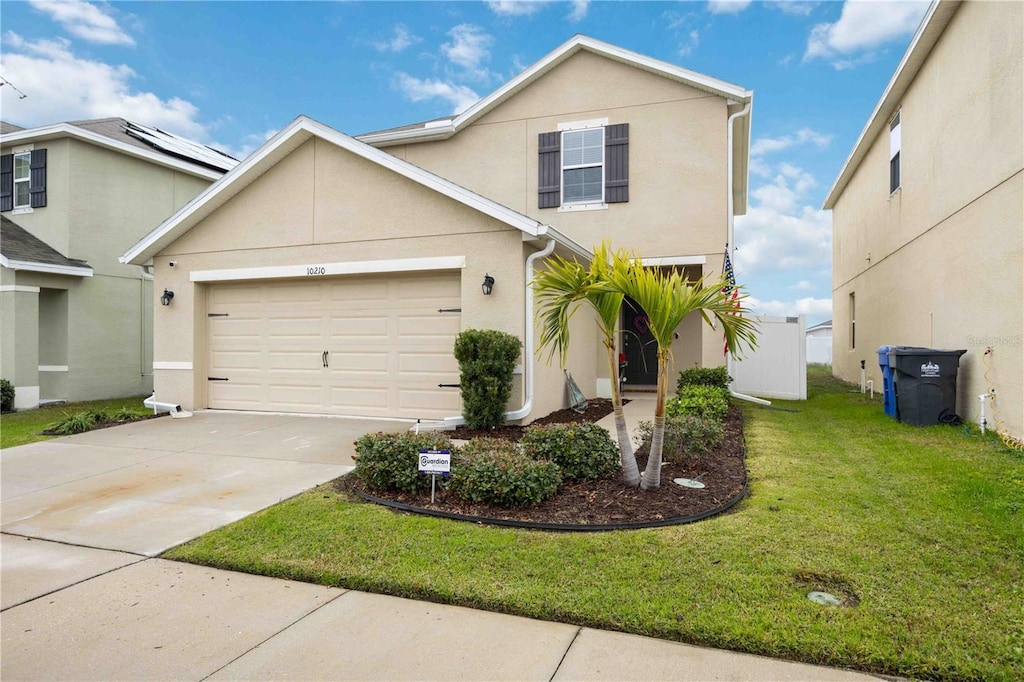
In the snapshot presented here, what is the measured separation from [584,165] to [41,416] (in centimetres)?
1190

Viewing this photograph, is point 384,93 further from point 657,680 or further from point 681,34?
point 657,680

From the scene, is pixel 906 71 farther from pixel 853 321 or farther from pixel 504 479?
pixel 504 479

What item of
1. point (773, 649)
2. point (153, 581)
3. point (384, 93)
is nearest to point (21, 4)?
point (384, 93)

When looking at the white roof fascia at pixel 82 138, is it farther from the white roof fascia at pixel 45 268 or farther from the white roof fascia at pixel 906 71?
the white roof fascia at pixel 906 71

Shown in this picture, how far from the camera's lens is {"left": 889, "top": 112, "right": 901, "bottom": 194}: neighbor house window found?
1304 centimetres

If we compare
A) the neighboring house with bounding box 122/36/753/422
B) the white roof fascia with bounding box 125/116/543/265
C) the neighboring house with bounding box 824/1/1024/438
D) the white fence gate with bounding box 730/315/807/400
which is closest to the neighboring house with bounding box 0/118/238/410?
the white roof fascia with bounding box 125/116/543/265

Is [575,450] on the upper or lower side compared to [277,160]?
lower

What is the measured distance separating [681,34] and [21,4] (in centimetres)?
1196

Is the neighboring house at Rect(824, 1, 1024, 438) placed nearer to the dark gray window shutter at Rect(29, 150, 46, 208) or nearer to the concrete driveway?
the concrete driveway

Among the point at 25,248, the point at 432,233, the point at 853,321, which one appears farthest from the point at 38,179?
the point at 853,321

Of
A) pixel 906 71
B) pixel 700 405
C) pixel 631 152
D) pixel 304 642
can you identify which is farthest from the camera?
pixel 631 152

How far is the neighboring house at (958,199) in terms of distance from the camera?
7434 mm

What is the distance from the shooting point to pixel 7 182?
1470cm

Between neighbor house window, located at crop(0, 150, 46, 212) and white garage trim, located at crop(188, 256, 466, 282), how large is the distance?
22.1 feet
